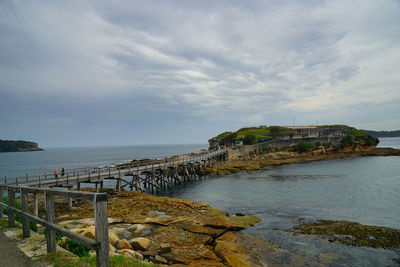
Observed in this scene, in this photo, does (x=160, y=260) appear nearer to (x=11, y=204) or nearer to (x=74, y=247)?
(x=74, y=247)

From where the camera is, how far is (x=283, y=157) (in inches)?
3487

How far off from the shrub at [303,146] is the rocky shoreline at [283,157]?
167 cm

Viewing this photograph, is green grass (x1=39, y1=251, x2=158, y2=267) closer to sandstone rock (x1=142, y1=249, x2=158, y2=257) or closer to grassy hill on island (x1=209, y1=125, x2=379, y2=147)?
sandstone rock (x1=142, y1=249, x2=158, y2=257)

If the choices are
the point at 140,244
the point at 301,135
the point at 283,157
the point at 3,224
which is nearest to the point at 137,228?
the point at 140,244

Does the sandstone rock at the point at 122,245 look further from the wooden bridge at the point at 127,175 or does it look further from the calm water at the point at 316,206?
the wooden bridge at the point at 127,175

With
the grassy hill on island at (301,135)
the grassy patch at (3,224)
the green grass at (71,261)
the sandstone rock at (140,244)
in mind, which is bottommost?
the sandstone rock at (140,244)

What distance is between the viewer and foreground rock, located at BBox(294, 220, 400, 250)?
1566 centimetres

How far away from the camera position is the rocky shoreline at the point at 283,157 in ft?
206

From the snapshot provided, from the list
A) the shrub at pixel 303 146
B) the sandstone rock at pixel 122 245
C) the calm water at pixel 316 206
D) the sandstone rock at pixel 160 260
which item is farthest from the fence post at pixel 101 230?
the shrub at pixel 303 146

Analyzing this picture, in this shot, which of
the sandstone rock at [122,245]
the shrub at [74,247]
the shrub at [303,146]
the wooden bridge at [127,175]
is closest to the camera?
the shrub at [74,247]

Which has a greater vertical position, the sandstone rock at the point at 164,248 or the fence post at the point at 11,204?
the fence post at the point at 11,204

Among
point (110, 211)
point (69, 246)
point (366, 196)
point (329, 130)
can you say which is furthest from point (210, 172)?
point (329, 130)

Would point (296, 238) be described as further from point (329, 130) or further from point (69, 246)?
point (329, 130)

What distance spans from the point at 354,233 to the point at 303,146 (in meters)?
85.2
